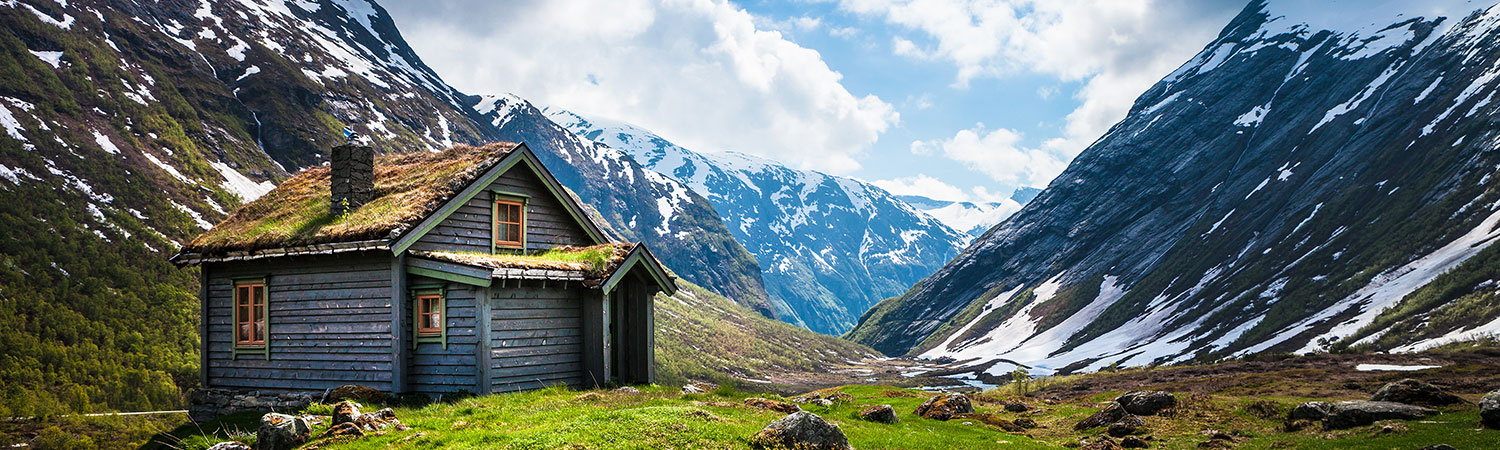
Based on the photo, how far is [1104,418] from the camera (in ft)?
89.5

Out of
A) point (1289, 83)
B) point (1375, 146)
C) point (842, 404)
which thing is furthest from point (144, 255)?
point (1289, 83)

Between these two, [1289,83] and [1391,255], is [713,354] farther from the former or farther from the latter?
[1289,83]

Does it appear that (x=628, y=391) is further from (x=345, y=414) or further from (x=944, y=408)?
(x=944, y=408)

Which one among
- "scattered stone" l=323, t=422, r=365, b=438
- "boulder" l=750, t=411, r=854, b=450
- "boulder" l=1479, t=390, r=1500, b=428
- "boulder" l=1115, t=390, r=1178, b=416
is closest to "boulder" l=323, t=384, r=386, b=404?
"scattered stone" l=323, t=422, r=365, b=438

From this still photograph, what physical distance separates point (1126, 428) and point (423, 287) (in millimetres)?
21750

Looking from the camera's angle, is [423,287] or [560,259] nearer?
[423,287]

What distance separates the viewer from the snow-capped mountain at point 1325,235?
281 feet

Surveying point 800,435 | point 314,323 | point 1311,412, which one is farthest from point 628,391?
point 1311,412

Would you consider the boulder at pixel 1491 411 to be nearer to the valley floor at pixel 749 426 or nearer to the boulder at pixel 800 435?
the valley floor at pixel 749 426

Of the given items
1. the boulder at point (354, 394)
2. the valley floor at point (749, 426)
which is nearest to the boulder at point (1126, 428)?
the valley floor at point (749, 426)

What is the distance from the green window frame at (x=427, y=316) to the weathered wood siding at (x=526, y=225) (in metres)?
1.71

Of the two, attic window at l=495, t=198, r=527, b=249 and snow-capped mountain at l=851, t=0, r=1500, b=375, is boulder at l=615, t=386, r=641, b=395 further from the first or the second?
snow-capped mountain at l=851, t=0, r=1500, b=375

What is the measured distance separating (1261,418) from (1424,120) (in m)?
138

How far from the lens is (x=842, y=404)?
89.3 ft
